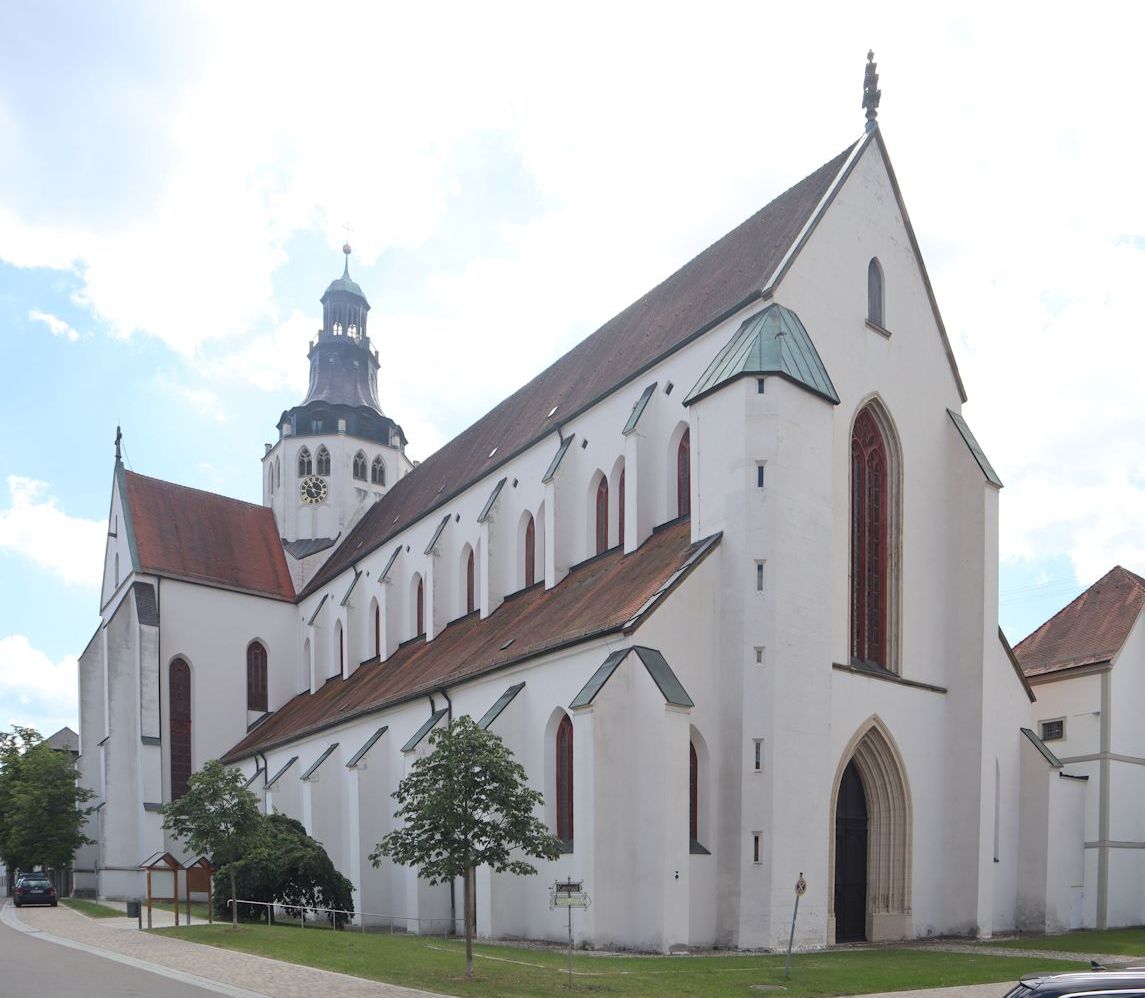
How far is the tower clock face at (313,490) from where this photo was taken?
54.6 meters

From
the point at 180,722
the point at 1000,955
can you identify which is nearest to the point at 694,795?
the point at 1000,955

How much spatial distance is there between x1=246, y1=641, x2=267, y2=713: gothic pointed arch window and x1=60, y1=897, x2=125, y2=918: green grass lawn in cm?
1004

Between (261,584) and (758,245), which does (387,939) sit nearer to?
(758,245)

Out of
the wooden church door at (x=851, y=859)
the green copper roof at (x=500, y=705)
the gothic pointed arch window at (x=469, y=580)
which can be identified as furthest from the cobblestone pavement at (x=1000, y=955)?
the gothic pointed arch window at (x=469, y=580)

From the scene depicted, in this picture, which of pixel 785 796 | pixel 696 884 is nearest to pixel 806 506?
pixel 785 796

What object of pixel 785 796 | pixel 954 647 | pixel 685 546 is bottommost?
pixel 785 796

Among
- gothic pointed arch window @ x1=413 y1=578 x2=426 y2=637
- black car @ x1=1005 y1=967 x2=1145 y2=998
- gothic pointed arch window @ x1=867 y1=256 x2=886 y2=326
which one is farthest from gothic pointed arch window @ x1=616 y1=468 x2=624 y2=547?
black car @ x1=1005 y1=967 x2=1145 y2=998

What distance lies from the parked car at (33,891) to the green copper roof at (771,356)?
1054 inches

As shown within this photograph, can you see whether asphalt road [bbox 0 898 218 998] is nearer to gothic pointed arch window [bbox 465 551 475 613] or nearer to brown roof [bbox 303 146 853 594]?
brown roof [bbox 303 146 853 594]

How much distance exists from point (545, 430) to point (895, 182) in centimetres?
1135

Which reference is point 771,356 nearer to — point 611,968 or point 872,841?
point 872,841

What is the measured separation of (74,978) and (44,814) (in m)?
31.7

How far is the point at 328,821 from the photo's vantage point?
3456 cm

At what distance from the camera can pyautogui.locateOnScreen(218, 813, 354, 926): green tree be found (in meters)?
28.1
